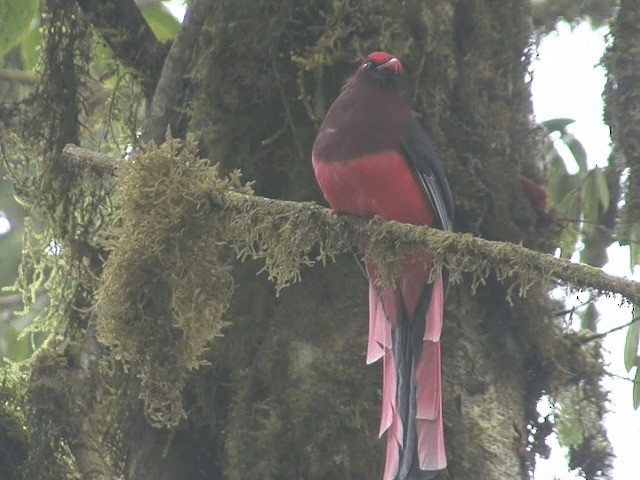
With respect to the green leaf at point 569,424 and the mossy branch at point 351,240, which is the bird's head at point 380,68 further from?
the green leaf at point 569,424

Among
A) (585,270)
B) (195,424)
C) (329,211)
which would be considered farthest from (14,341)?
(585,270)

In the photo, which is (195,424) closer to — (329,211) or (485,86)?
(329,211)

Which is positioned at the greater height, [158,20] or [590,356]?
[158,20]

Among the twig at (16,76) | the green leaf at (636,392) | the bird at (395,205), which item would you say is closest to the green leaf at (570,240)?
the green leaf at (636,392)

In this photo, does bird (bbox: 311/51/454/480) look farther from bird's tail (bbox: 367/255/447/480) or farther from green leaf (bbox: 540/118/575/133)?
green leaf (bbox: 540/118/575/133)

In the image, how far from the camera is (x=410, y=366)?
3.26 metres

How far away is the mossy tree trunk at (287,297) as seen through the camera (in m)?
3.01

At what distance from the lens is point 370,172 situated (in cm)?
333

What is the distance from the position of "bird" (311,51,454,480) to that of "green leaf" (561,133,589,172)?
1.20 meters

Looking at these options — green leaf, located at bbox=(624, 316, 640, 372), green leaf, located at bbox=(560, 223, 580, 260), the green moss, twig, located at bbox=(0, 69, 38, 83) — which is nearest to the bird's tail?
the green moss

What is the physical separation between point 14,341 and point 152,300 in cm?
235

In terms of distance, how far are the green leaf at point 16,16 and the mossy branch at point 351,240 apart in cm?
88

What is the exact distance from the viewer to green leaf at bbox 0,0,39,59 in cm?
393

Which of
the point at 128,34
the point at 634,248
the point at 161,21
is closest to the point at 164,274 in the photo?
the point at 128,34
